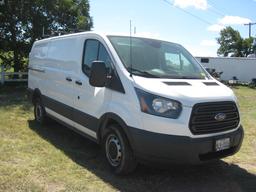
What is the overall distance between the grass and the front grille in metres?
0.83

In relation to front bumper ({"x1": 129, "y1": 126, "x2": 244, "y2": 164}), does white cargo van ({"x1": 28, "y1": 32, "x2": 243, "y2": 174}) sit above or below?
above

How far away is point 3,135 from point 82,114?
215 centimetres

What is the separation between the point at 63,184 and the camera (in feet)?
16.4

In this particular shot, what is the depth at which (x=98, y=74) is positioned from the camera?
5.41 meters

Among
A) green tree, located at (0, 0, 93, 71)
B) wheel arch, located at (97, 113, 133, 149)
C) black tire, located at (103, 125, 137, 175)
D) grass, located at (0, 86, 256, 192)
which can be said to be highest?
green tree, located at (0, 0, 93, 71)

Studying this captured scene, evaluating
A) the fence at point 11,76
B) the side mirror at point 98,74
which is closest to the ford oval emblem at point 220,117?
the side mirror at point 98,74

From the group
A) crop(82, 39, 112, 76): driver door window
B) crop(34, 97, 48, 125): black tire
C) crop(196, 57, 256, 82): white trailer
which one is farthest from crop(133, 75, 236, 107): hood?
crop(196, 57, 256, 82): white trailer

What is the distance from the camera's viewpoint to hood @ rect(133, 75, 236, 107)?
481cm

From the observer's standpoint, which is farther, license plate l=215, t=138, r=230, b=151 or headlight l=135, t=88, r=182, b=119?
license plate l=215, t=138, r=230, b=151

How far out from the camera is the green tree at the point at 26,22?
19234mm

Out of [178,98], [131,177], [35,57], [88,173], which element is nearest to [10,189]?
[88,173]

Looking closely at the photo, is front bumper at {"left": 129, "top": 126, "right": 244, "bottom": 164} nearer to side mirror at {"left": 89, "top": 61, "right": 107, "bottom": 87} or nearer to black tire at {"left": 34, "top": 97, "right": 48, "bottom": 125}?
side mirror at {"left": 89, "top": 61, "right": 107, "bottom": 87}

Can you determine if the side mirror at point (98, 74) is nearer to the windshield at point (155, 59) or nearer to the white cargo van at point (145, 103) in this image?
the white cargo van at point (145, 103)

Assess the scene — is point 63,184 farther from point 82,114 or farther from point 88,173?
point 82,114
